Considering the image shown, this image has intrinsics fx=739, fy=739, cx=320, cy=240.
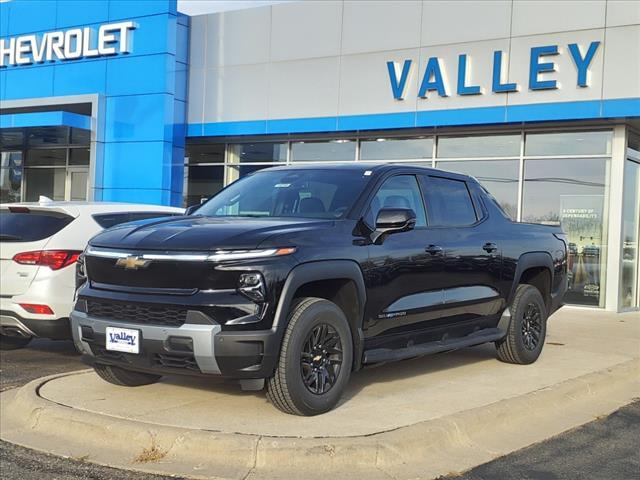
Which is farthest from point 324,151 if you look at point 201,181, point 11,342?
point 11,342

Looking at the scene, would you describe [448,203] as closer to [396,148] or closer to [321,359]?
[321,359]

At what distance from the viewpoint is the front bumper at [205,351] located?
4.57 meters

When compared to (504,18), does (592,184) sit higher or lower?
lower

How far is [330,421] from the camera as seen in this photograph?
196 inches

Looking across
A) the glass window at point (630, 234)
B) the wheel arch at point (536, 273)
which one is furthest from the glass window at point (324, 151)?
the wheel arch at point (536, 273)

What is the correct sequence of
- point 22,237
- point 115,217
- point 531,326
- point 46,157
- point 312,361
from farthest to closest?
1. point 46,157
2. point 115,217
3. point 531,326
4. point 22,237
5. point 312,361

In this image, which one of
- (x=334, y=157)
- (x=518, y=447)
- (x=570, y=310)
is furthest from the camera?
(x=334, y=157)

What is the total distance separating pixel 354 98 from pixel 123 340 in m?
11.8

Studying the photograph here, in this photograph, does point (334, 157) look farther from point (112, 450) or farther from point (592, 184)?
point (112, 450)

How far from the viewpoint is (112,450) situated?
15.4ft

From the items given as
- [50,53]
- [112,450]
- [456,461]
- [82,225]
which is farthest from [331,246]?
[50,53]

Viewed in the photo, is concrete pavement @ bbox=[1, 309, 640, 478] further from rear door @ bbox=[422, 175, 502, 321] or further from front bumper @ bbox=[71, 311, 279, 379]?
rear door @ bbox=[422, 175, 502, 321]

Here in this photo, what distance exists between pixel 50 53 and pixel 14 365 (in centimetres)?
1375

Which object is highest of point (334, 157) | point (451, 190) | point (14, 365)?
point (334, 157)
